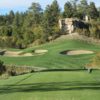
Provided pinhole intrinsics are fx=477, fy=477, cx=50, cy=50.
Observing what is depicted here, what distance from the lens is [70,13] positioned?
12694cm

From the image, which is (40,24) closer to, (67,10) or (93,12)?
(67,10)

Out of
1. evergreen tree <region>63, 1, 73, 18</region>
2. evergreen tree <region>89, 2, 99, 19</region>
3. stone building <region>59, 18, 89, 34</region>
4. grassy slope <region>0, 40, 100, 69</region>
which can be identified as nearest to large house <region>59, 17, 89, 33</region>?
stone building <region>59, 18, 89, 34</region>

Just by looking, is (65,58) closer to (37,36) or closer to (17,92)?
(37,36)

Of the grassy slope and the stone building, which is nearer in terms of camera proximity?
the grassy slope

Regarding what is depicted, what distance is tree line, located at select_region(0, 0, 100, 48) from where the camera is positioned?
4301 inches

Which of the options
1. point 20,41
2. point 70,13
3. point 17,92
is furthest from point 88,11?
point 17,92

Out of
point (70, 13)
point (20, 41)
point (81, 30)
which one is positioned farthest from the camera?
point (70, 13)

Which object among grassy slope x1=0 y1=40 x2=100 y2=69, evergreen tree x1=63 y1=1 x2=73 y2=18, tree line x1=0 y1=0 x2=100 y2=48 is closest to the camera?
grassy slope x1=0 y1=40 x2=100 y2=69

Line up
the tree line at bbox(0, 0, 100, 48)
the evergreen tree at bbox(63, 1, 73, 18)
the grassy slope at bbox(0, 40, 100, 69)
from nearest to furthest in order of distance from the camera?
the grassy slope at bbox(0, 40, 100, 69) → the tree line at bbox(0, 0, 100, 48) → the evergreen tree at bbox(63, 1, 73, 18)

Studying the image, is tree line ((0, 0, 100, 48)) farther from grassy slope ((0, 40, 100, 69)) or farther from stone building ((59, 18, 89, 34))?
grassy slope ((0, 40, 100, 69))

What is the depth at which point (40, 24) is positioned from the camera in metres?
118

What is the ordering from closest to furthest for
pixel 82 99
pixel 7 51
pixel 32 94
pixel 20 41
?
pixel 82 99 < pixel 32 94 < pixel 7 51 < pixel 20 41

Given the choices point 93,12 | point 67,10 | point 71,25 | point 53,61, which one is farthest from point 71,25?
point 53,61

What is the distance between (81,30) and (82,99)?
91625 millimetres
